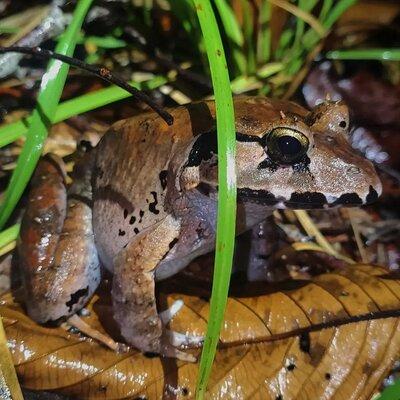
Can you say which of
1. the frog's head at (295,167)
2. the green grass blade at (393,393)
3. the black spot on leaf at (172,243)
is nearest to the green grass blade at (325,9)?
the frog's head at (295,167)

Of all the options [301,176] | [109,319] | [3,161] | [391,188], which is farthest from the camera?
[391,188]

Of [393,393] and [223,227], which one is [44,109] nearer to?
[223,227]

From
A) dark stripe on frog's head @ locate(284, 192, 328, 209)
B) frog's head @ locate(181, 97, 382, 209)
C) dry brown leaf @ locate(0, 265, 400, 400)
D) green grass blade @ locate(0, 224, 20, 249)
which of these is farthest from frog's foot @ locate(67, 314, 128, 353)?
dark stripe on frog's head @ locate(284, 192, 328, 209)

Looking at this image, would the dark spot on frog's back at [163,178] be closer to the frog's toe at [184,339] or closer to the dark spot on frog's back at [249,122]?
the dark spot on frog's back at [249,122]

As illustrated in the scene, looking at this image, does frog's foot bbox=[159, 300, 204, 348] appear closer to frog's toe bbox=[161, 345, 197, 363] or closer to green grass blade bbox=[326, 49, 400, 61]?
frog's toe bbox=[161, 345, 197, 363]

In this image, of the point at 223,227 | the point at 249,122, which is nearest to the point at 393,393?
the point at 223,227

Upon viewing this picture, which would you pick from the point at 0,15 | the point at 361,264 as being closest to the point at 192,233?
the point at 361,264

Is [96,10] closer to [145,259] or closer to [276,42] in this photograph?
[276,42]
